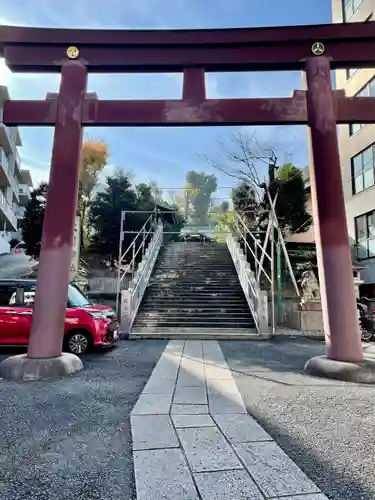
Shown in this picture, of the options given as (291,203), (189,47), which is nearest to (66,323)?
(189,47)

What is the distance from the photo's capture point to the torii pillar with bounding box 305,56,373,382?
207 inches

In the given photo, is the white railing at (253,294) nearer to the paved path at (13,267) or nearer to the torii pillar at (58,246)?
the torii pillar at (58,246)

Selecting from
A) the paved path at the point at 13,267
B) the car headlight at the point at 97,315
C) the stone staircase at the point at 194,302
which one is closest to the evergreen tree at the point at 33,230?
the paved path at the point at 13,267

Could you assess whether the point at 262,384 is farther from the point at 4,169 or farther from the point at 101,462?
the point at 4,169

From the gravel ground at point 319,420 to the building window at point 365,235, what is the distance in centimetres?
1202

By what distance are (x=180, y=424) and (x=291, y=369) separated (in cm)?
316

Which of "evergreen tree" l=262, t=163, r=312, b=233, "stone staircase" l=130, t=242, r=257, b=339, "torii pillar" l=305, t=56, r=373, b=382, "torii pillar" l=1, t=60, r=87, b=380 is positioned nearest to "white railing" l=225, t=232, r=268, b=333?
"stone staircase" l=130, t=242, r=257, b=339

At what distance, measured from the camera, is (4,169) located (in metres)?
24.5

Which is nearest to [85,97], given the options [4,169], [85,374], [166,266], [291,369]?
[85,374]

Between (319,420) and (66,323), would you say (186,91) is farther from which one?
(319,420)

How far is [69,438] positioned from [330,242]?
452cm

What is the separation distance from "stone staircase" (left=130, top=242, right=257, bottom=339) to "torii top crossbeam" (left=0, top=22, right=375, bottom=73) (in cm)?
671

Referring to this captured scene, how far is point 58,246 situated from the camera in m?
5.66

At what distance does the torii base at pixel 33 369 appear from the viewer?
503 cm
